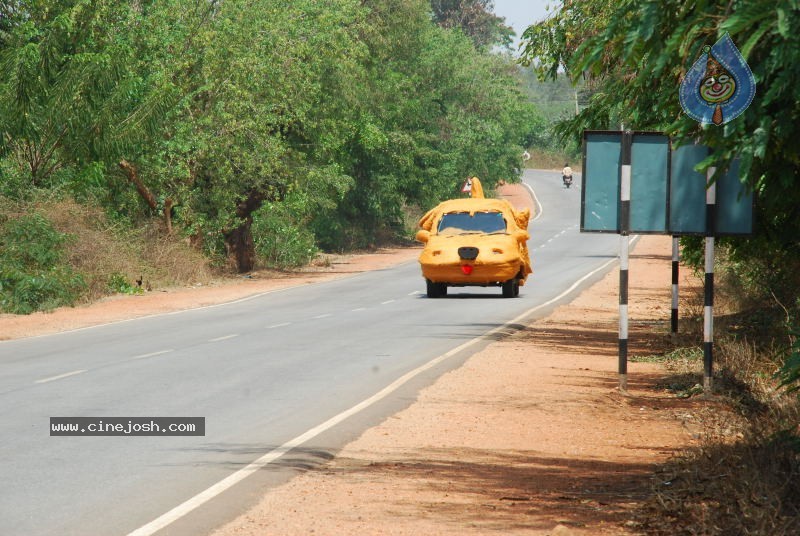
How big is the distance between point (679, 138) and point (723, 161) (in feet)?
2.19

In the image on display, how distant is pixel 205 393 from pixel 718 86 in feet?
27.0

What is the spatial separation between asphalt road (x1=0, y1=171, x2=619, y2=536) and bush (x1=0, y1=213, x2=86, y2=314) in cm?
366

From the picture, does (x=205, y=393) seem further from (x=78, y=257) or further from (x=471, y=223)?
(x=78, y=257)

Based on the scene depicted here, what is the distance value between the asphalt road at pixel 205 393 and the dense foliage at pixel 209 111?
6.04 meters

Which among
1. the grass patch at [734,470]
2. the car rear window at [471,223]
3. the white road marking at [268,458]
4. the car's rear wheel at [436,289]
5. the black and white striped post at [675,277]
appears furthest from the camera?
the car's rear wheel at [436,289]

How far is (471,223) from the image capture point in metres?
30.5

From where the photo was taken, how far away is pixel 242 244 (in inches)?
1738

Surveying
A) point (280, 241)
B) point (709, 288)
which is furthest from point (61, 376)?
point (280, 241)

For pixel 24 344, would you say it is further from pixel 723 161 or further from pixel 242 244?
pixel 242 244

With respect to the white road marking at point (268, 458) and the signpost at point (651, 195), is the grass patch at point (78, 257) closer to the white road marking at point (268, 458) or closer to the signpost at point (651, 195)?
the white road marking at point (268, 458)

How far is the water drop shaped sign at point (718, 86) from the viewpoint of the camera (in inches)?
264

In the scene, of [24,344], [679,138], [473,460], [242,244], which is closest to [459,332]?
[24,344]

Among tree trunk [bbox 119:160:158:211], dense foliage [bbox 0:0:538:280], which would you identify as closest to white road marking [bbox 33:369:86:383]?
dense foliage [bbox 0:0:538:280]

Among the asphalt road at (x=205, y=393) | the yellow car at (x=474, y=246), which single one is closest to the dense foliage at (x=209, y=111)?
the asphalt road at (x=205, y=393)
